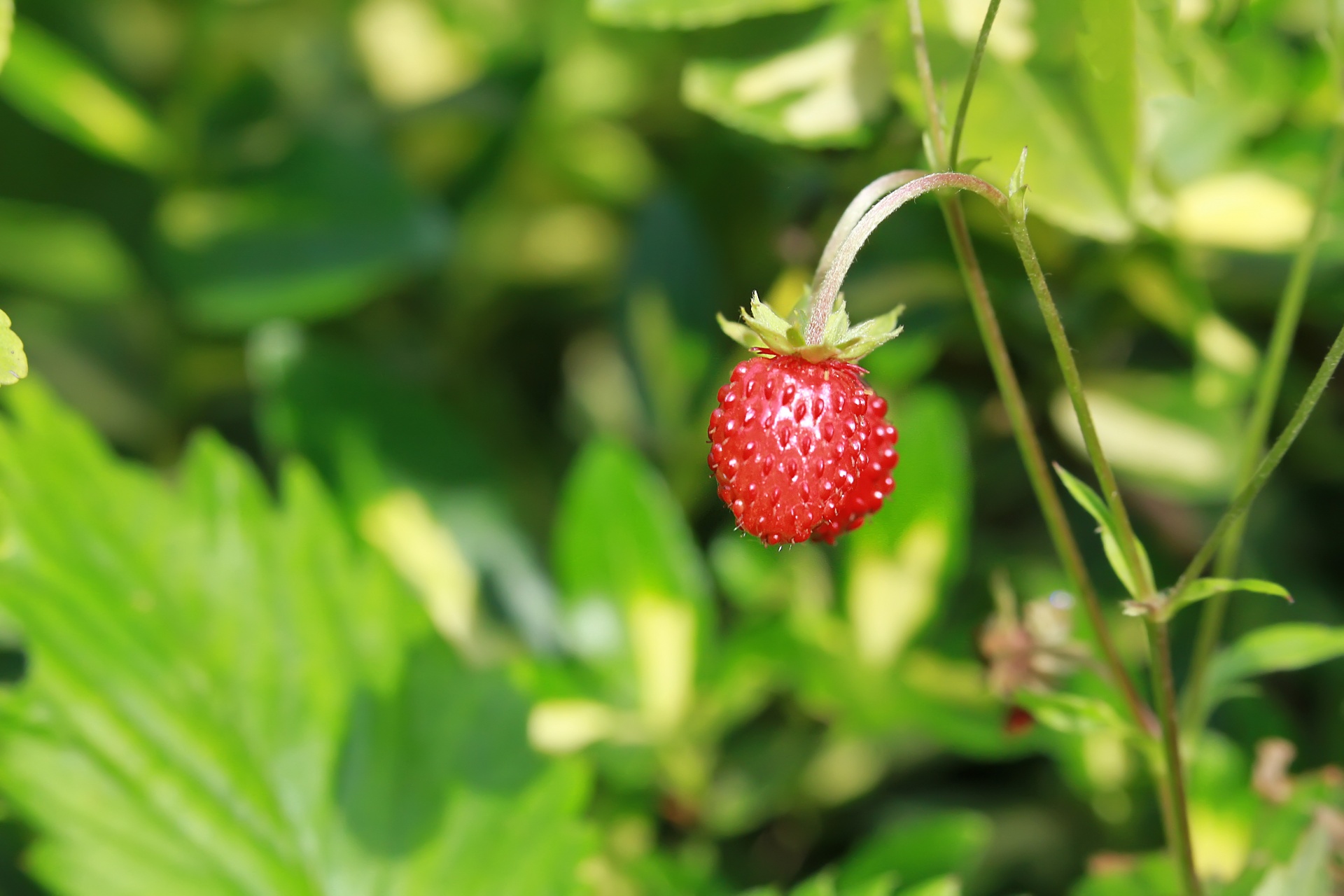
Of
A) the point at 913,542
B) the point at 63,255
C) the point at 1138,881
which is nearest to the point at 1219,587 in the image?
the point at 1138,881

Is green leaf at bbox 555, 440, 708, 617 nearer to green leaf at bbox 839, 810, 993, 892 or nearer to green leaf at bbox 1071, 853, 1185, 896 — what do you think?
green leaf at bbox 839, 810, 993, 892

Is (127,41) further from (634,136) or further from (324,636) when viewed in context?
(324,636)

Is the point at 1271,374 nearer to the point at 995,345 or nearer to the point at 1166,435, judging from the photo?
the point at 995,345

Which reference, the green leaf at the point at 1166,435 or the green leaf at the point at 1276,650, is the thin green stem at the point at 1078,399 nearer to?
the green leaf at the point at 1276,650

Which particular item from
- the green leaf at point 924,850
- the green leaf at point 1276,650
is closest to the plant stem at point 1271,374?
the green leaf at point 1276,650

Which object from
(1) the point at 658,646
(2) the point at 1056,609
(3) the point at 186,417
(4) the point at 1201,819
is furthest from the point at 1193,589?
(3) the point at 186,417

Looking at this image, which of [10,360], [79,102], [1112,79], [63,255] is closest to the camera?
[10,360]
